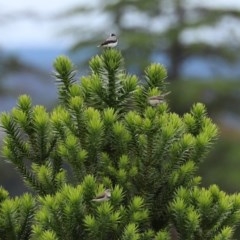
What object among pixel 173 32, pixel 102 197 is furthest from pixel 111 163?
pixel 173 32

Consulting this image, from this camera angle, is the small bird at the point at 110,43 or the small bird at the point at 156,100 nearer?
the small bird at the point at 156,100

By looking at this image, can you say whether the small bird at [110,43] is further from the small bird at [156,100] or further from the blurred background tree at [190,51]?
the blurred background tree at [190,51]

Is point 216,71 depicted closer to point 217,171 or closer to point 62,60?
point 217,171

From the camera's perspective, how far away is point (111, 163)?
185 inches

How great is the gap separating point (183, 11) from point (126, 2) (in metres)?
2.24

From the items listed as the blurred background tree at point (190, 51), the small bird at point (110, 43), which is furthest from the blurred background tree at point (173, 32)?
the small bird at point (110, 43)

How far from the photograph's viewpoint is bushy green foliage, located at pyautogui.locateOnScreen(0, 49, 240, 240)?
4.47 m

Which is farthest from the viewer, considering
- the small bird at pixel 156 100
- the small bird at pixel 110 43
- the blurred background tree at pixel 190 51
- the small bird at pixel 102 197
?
the blurred background tree at pixel 190 51

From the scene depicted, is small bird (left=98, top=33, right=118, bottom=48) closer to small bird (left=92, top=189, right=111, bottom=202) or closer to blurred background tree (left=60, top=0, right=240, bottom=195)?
small bird (left=92, top=189, right=111, bottom=202)

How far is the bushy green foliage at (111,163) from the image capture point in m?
4.47

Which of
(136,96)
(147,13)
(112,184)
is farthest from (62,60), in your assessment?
(147,13)

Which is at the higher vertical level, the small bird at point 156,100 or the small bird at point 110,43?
the small bird at point 110,43

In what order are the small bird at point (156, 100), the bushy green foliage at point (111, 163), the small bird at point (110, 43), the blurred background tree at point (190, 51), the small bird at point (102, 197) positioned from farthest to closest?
1. the blurred background tree at point (190, 51)
2. the small bird at point (110, 43)
3. the small bird at point (156, 100)
4. the bushy green foliage at point (111, 163)
5. the small bird at point (102, 197)

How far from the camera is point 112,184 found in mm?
4625
